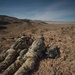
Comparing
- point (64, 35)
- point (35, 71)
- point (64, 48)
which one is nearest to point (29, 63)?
point (35, 71)

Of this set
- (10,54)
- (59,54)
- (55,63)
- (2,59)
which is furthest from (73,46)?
(2,59)

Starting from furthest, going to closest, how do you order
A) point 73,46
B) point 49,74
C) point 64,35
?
1. point 64,35
2. point 73,46
3. point 49,74

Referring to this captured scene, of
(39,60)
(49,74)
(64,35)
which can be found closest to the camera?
(49,74)

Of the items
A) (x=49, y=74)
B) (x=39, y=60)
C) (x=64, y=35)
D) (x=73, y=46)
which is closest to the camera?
(x=49, y=74)

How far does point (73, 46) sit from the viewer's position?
51.7 feet

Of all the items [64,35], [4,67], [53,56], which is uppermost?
[64,35]

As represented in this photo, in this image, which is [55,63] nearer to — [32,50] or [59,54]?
[59,54]

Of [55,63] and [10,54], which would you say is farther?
[10,54]

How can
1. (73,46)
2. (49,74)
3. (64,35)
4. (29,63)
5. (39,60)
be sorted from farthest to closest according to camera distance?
(64,35) < (73,46) < (39,60) < (29,63) < (49,74)

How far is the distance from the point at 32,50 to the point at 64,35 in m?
5.89

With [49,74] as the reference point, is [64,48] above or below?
above

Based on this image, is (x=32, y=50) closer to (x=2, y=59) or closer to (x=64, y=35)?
(x=2, y=59)

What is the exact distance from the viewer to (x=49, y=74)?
12680 millimetres

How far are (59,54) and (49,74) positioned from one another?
288 cm
